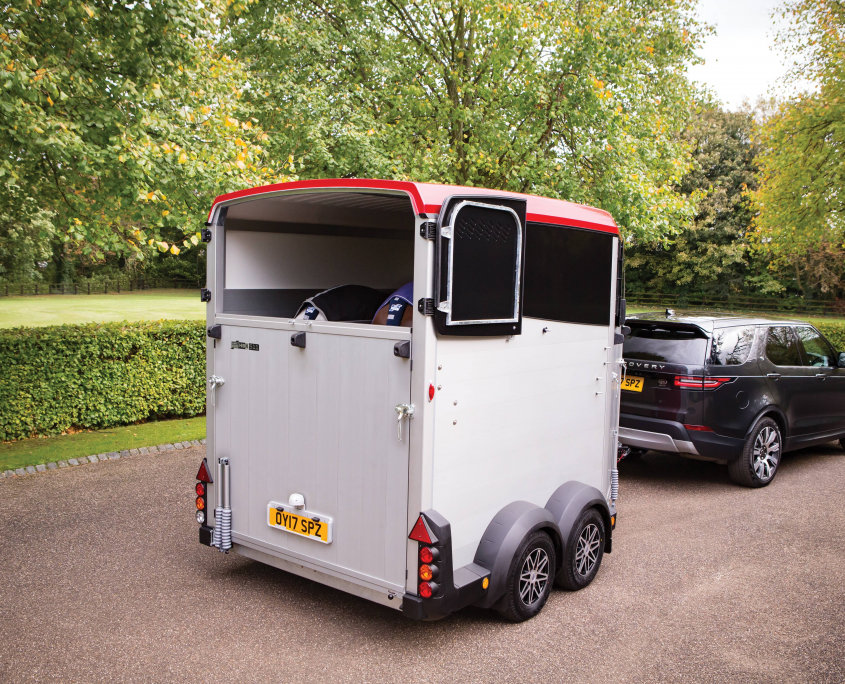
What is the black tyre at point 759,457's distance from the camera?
7.54 m

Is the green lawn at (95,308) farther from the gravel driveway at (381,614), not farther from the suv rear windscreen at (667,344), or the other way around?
the gravel driveway at (381,614)

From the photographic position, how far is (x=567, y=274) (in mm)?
4832

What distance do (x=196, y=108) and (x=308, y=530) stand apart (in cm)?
A: 646

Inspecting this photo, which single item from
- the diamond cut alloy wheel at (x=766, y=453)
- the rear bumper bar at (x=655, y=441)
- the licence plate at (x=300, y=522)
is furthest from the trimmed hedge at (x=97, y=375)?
the diamond cut alloy wheel at (x=766, y=453)

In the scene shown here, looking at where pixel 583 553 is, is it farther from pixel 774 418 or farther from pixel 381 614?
pixel 774 418

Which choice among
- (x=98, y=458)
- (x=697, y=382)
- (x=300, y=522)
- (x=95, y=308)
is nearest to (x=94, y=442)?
(x=98, y=458)

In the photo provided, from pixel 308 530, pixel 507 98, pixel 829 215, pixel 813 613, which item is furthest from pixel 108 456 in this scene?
pixel 829 215

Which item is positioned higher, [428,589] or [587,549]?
[428,589]

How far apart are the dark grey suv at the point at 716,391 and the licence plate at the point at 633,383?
0.01 m

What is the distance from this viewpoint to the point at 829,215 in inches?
691

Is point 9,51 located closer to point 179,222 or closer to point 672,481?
point 179,222

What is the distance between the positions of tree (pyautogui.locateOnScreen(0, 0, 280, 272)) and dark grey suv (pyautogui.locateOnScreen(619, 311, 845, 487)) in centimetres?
525

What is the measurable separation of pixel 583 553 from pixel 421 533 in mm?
1706

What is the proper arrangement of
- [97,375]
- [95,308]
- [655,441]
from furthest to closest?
[95,308] < [97,375] < [655,441]
